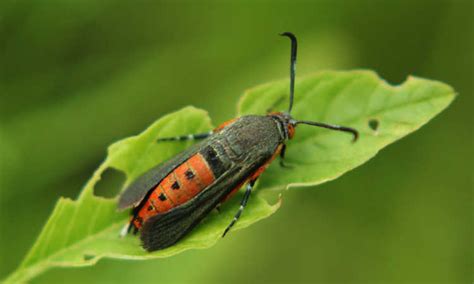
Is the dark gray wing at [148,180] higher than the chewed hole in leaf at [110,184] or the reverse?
higher

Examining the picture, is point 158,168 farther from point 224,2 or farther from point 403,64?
point 403,64

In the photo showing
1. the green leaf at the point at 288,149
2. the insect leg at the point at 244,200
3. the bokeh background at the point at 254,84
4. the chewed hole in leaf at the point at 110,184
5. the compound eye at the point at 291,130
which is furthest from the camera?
the bokeh background at the point at 254,84

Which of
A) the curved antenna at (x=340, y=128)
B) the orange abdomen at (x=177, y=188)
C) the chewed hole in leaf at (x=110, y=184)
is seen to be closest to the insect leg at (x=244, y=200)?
the orange abdomen at (x=177, y=188)

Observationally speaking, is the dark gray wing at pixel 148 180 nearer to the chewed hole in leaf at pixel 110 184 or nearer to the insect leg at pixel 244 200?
the insect leg at pixel 244 200

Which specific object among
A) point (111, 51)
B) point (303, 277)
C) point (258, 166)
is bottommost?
point (303, 277)

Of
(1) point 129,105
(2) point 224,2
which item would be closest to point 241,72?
(2) point 224,2

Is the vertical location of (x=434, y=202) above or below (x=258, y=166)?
below

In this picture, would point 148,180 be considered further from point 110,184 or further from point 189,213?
point 110,184
